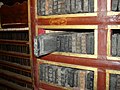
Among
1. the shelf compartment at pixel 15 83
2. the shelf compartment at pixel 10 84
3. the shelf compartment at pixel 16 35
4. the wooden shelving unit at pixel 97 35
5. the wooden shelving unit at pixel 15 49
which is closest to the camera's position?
the wooden shelving unit at pixel 97 35

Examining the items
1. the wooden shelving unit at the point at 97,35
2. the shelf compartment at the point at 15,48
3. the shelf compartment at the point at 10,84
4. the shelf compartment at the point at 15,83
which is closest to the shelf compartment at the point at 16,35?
the shelf compartment at the point at 15,48

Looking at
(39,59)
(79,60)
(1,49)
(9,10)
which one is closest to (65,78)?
(79,60)

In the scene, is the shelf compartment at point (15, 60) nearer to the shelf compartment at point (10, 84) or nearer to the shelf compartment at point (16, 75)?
the shelf compartment at point (16, 75)

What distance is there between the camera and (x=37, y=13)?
2377mm

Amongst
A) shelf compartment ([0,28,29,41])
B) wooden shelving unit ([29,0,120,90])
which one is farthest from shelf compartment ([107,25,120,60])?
shelf compartment ([0,28,29,41])

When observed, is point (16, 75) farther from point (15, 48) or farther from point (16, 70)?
point (15, 48)

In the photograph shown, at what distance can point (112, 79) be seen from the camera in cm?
185

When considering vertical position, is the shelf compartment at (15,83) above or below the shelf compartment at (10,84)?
above

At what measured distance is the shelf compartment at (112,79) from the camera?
71.8 inches

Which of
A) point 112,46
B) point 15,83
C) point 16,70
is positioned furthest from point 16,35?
point 112,46

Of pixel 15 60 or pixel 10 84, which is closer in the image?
pixel 15 60

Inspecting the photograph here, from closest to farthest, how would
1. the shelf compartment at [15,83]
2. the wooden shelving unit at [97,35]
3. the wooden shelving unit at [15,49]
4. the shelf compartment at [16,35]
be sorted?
the wooden shelving unit at [97,35]
the wooden shelving unit at [15,49]
the shelf compartment at [16,35]
the shelf compartment at [15,83]

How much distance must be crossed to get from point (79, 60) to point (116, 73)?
0.42 m

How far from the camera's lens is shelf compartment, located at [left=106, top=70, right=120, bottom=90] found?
1824 mm
